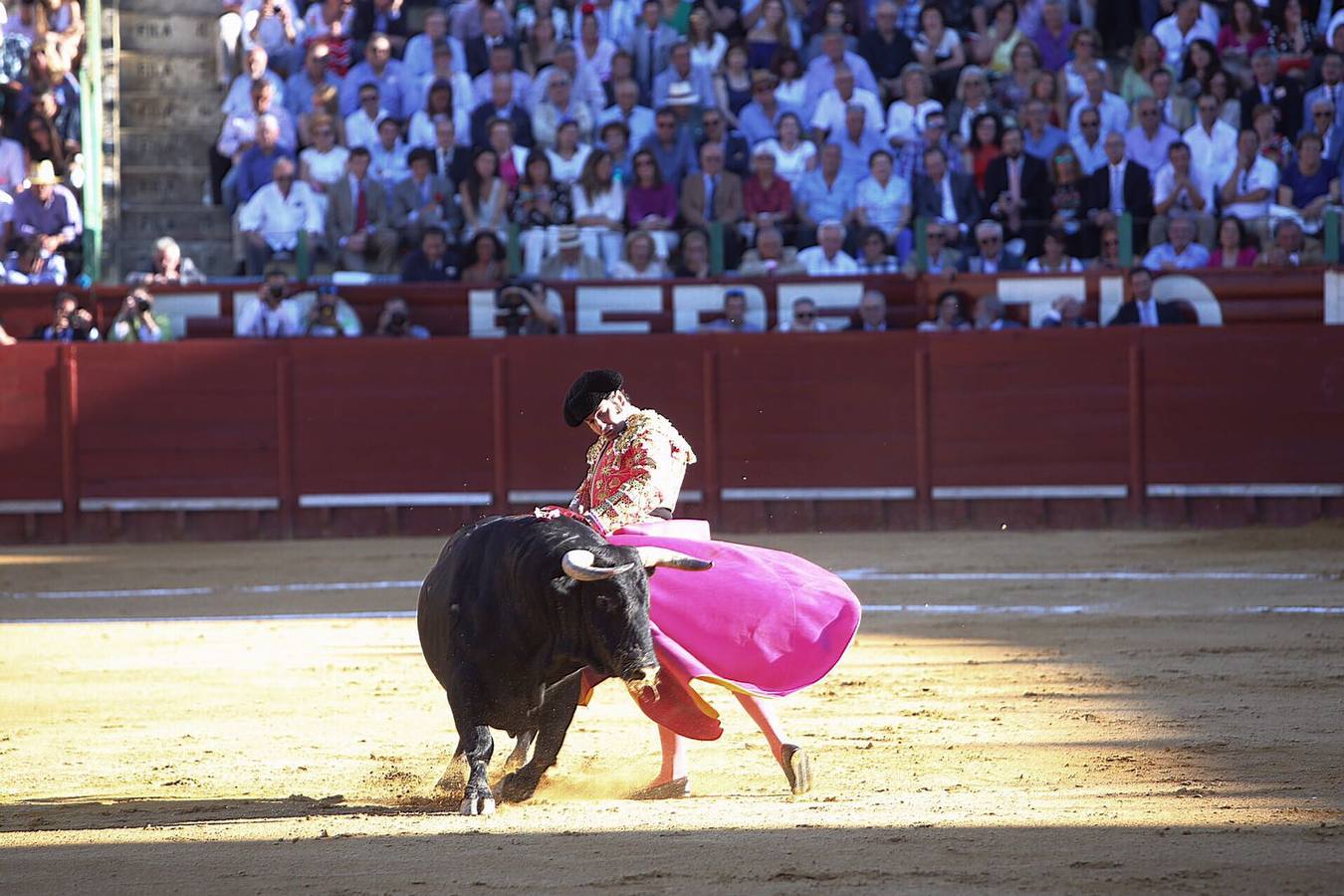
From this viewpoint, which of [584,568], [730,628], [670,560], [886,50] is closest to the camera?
[584,568]

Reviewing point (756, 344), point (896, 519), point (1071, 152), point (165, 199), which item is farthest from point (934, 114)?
point (165, 199)

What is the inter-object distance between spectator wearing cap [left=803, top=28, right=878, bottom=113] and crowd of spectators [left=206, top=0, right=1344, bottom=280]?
2 centimetres

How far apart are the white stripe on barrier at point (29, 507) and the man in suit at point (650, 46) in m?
4.58

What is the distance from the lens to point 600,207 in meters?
10.8

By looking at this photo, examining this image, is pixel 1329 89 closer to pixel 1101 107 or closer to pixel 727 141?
pixel 1101 107

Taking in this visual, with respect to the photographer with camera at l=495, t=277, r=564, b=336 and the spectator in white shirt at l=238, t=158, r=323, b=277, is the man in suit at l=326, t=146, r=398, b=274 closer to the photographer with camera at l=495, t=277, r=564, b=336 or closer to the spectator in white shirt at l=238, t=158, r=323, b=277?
the spectator in white shirt at l=238, t=158, r=323, b=277

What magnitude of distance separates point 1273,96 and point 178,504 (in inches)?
288

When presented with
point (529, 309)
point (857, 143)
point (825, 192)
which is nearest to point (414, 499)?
point (529, 309)

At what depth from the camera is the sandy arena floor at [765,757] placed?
323cm

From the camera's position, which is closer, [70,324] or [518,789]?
[518,789]

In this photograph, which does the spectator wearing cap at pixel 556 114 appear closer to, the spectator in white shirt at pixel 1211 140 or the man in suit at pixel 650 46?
the man in suit at pixel 650 46

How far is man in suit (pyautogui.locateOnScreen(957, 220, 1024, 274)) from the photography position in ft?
34.2

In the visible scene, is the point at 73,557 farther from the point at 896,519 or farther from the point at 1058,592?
the point at 1058,592

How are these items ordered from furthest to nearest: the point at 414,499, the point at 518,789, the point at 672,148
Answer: the point at 414,499
the point at 672,148
the point at 518,789
